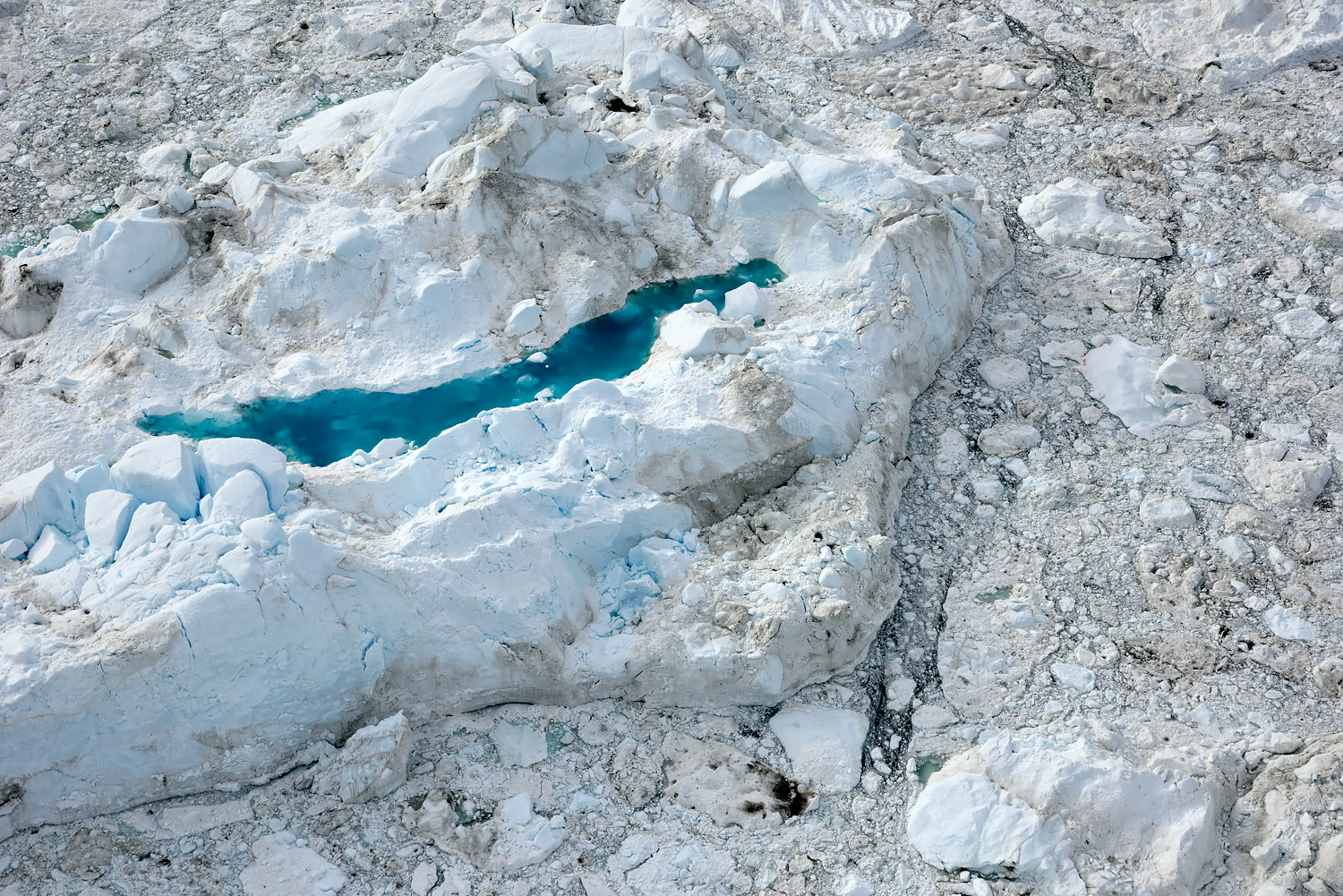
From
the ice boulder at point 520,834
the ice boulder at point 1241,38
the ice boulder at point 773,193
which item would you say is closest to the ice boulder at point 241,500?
the ice boulder at point 520,834

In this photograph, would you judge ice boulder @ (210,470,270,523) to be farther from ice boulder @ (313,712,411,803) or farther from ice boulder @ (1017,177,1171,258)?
ice boulder @ (1017,177,1171,258)

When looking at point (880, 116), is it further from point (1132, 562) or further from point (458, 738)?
point (458, 738)

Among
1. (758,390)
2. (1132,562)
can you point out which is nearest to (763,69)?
(758,390)

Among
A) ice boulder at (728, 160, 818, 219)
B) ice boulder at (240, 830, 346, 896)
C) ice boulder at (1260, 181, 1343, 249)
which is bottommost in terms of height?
ice boulder at (240, 830, 346, 896)

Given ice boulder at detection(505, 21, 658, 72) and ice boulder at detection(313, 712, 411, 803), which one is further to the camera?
ice boulder at detection(505, 21, 658, 72)

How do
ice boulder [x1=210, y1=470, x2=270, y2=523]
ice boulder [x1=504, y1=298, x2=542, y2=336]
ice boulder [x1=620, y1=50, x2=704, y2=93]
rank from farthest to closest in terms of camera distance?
ice boulder [x1=620, y1=50, x2=704, y2=93] → ice boulder [x1=504, y1=298, x2=542, y2=336] → ice boulder [x1=210, y1=470, x2=270, y2=523]

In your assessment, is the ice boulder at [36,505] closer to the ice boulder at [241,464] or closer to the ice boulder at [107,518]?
the ice boulder at [107,518]

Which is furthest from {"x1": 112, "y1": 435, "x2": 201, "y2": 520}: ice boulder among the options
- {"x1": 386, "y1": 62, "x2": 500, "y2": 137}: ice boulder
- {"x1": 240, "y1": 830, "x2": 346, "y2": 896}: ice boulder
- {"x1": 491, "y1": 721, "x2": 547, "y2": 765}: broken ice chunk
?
{"x1": 386, "y1": 62, "x2": 500, "y2": 137}: ice boulder
